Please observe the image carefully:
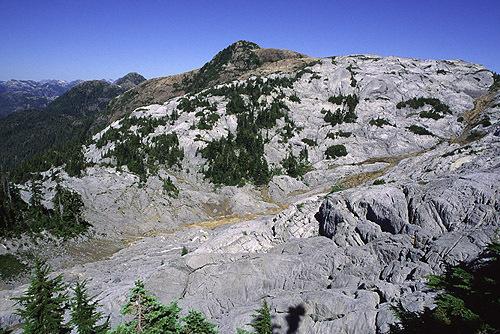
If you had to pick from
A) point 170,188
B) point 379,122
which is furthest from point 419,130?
point 170,188

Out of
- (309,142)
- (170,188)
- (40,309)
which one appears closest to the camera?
(40,309)

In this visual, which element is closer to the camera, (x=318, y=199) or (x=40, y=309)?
(x=40, y=309)

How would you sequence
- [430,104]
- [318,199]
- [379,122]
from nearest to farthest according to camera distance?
[318,199] < [379,122] < [430,104]

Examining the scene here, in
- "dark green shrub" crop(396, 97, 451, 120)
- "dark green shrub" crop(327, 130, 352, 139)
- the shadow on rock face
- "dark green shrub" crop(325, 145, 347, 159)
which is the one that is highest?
"dark green shrub" crop(396, 97, 451, 120)

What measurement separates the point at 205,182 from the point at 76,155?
35014 millimetres

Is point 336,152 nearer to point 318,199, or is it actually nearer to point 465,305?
point 318,199

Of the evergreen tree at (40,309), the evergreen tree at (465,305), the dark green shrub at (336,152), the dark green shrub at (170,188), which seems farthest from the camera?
the dark green shrub at (336,152)

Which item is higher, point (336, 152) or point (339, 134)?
point (339, 134)

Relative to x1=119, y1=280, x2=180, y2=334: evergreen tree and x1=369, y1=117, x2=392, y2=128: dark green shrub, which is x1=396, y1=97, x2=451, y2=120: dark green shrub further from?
x1=119, y1=280, x2=180, y2=334: evergreen tree

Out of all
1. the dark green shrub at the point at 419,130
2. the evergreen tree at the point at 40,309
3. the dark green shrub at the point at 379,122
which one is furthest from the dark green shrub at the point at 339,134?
the evergreen tree at the point at 40,309

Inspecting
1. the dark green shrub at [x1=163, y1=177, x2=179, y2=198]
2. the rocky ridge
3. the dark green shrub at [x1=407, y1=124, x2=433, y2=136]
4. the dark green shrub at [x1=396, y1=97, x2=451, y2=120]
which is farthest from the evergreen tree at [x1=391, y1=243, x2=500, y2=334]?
the dark green shrub at [x1=396, y1=97, x2=451, y2=120]

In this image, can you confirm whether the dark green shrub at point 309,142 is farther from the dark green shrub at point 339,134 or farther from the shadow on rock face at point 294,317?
the shadow on rock face at point 294,317

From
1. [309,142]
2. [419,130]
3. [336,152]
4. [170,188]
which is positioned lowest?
[170,188]

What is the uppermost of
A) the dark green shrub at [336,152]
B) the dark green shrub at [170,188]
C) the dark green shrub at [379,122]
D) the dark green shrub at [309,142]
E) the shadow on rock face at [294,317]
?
the dark green shrub at [379,122]
